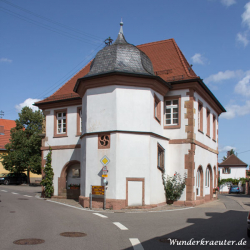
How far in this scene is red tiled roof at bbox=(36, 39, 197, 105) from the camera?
19.9m

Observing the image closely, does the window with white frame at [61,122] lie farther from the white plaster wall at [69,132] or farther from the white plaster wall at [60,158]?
the white plaster wall at [60,158]

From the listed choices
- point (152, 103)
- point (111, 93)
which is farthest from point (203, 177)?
point (111, 93)

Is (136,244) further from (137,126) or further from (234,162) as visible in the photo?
(234,162)

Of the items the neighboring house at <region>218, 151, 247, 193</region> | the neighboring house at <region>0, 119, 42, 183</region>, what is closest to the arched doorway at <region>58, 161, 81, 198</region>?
the neighboring house at <region>0, 119, 42, 183</region>

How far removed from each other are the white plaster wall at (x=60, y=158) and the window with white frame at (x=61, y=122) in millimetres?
1410

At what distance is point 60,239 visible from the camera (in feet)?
25.7

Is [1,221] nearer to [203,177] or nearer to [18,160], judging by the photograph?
[203,177]

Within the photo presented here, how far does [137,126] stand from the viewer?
16.5m

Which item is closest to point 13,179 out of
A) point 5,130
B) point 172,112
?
point 5,130

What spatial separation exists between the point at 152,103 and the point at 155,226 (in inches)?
317

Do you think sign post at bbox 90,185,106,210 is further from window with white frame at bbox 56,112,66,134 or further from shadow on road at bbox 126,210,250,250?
window with white frame at bbox 56,112,66,134

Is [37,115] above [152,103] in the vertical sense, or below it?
above

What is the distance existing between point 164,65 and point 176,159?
5.94 meters

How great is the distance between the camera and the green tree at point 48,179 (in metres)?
21.8
